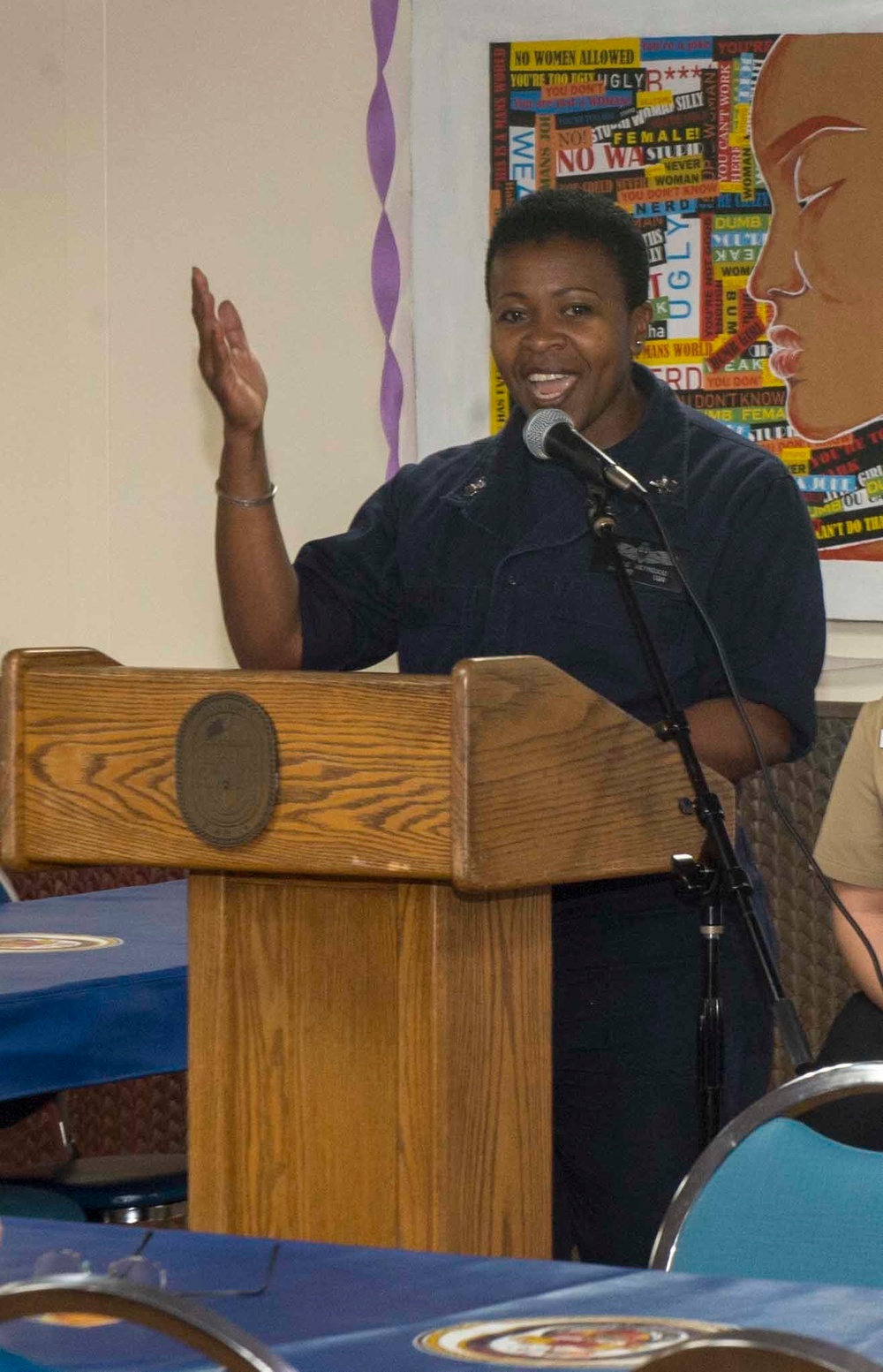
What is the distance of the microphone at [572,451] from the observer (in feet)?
5.61

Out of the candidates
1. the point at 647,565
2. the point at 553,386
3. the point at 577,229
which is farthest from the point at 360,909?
the point at 577,229

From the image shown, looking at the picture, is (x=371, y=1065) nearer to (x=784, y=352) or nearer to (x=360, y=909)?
(x=360, y=909)

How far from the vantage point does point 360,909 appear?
154 centimetres

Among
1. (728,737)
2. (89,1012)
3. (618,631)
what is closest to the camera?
(728,737)

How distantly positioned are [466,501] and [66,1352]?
3.88 ft

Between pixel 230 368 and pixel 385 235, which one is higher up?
pixel 385 235

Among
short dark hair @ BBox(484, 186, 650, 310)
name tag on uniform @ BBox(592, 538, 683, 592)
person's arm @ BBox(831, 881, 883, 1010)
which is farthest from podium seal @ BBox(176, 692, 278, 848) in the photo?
person's arm @ BBox(831, 881, 883, 1010)

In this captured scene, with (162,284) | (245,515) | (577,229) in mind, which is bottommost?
(245,515)

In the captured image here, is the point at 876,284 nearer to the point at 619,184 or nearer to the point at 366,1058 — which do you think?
the point at 619,184

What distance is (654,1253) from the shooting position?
4.89ft

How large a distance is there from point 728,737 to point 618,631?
0.58ft

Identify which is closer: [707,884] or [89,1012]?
[707,884]

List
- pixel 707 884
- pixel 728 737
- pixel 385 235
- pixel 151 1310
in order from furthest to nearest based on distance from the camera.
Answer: pixel 385 235 → pixel 728 737 → pixel 707 884 → pixel 151 1310

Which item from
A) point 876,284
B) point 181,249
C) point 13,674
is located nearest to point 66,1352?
point 13,674
